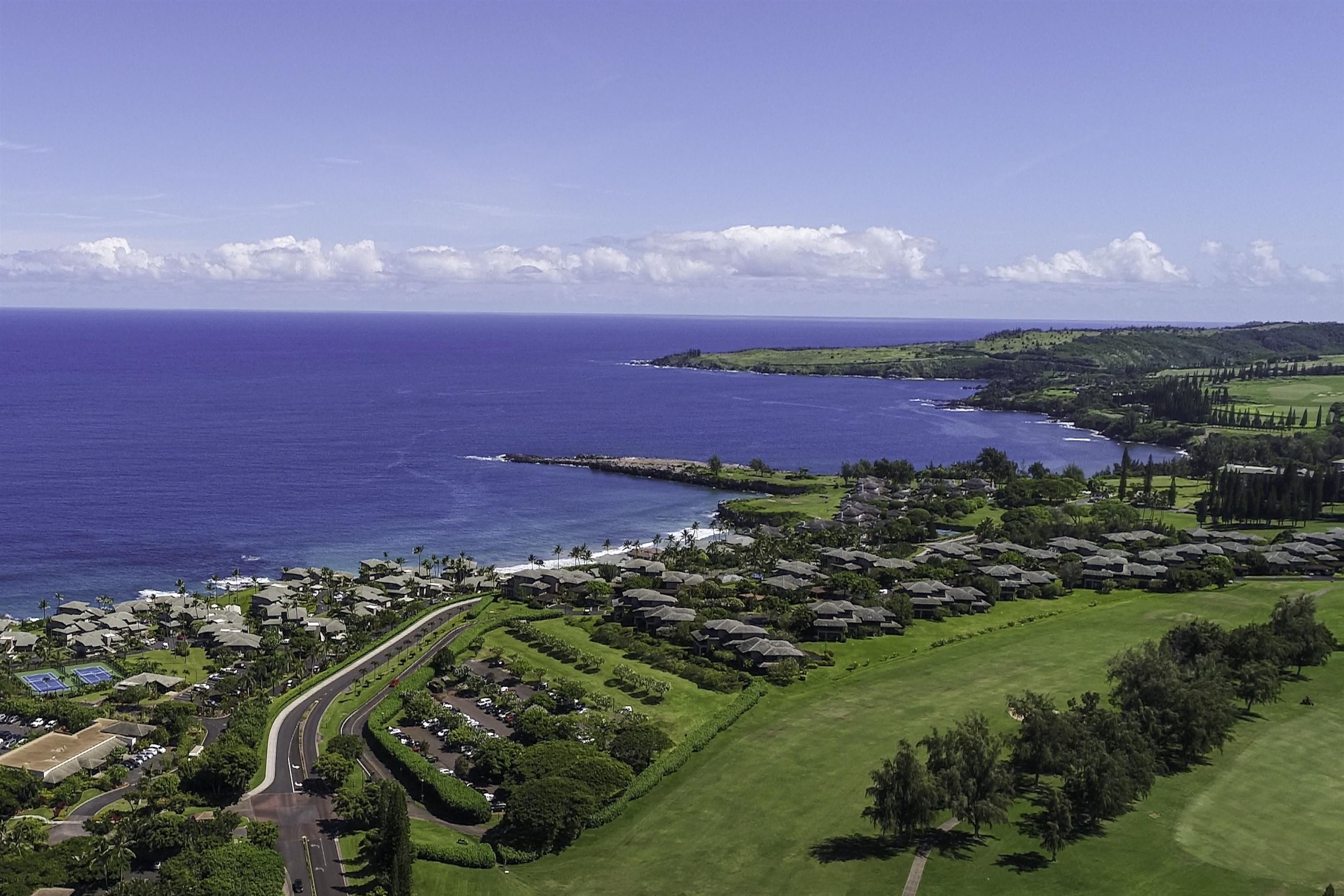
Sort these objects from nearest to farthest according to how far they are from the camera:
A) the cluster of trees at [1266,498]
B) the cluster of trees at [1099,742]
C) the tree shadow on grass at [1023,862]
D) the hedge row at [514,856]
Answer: the tree shadow on grass at [1023,862] → the cluster of trees at [1099,742] → the hedge row at [514,856] → the cluster of trees at [1266,498]

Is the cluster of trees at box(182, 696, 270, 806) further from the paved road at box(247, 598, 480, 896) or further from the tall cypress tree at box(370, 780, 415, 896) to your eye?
the tall cypress tree at box(370, 780, 415, 896)

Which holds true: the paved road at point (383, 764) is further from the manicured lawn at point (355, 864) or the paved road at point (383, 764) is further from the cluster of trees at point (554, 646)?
the cluster of trees at point (554, 646)

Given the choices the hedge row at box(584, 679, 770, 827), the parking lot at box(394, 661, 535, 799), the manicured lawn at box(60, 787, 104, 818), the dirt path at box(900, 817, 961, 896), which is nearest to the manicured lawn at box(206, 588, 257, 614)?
the parking lot at box(394, 661, 535, 799)

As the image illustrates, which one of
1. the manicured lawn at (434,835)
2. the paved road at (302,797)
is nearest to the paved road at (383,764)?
the manicured lawn at (434,835)

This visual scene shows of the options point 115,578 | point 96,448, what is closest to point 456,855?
point 115,578

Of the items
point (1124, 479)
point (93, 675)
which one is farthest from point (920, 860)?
point (1124, 479)

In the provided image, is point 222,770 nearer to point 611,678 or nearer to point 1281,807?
point 611,678

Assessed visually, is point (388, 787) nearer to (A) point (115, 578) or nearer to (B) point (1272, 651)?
(B) point (1272, 651)
